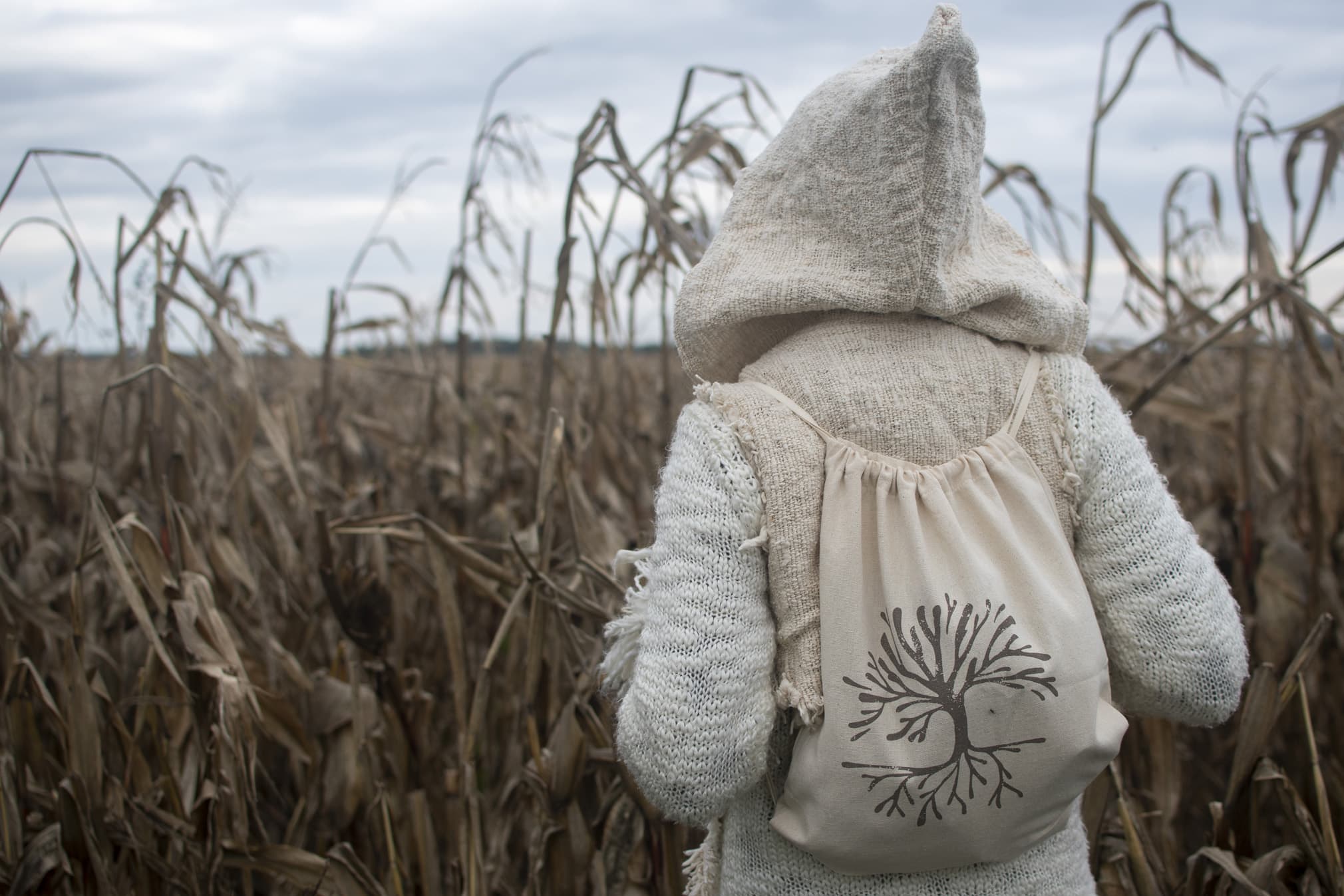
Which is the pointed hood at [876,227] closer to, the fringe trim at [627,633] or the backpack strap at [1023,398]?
the backpack strap at [1023,398]

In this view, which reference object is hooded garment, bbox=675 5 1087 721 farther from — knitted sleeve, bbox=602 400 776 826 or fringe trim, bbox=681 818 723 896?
fringe trim, bbox=681 818 723 896

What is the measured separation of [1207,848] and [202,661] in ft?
5.08

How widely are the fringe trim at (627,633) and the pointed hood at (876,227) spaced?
24cm

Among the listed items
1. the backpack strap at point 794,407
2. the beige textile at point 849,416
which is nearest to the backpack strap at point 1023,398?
the beige textile at point 849,416

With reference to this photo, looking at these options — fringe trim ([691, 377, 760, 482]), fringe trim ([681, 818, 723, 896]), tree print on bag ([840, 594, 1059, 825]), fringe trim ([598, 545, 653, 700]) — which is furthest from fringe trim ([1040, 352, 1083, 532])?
fringe trim ([681, 818, 723, 896])

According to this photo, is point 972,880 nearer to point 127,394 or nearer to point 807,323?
point 807,323

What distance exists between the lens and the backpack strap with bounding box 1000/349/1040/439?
1082 millimetres

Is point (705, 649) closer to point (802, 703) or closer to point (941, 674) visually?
point (802, 703)

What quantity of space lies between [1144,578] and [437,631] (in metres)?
1.72

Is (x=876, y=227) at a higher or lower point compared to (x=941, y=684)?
higher

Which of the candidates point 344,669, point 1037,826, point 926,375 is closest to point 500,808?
point 344,669

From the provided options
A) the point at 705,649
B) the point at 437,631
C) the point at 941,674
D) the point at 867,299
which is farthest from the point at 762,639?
the point at 437,631

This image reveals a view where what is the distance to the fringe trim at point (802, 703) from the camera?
1014mm

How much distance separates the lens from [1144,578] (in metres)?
1.07
